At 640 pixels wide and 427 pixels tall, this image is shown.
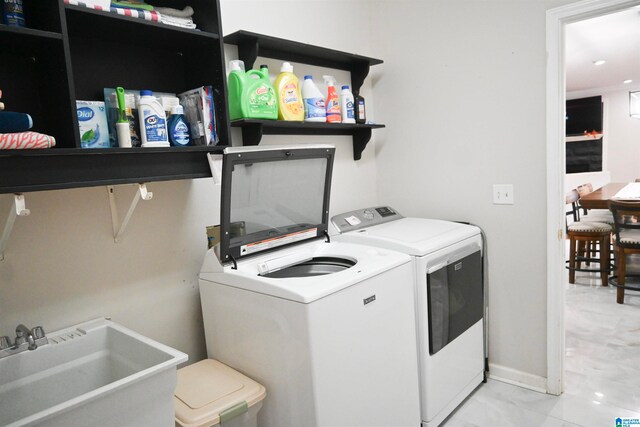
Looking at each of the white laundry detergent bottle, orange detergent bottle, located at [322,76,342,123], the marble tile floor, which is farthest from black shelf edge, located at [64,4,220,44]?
the marble tile floor

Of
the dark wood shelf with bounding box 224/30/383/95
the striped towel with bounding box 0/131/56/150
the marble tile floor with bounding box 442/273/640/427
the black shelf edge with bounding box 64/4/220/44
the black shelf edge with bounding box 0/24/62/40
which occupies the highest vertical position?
the dark wood shelf with bounding box 224/30/383/95

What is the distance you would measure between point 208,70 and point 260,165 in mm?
425

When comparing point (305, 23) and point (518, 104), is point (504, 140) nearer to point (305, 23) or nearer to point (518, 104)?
point (518, 104)

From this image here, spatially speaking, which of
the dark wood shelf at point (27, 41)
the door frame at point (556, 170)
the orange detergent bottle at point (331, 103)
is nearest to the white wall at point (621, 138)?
the door frame at point (556, 170)

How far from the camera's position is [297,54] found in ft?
7.74

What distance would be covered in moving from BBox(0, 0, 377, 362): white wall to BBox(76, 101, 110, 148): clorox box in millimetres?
287

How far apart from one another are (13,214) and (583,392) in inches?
110

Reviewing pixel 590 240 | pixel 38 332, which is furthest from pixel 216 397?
pixel 590 240

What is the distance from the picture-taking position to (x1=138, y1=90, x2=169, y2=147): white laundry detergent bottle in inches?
58.1

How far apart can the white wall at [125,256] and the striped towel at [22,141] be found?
401 millimetres

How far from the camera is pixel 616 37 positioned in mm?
4598

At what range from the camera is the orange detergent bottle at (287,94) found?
206 cm

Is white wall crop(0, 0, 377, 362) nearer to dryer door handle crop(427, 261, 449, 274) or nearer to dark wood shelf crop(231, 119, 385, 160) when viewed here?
dark wood shelf crop(231, 119, 385, 160)

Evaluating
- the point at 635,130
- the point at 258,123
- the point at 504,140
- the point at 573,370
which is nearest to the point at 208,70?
the point at 258,123
